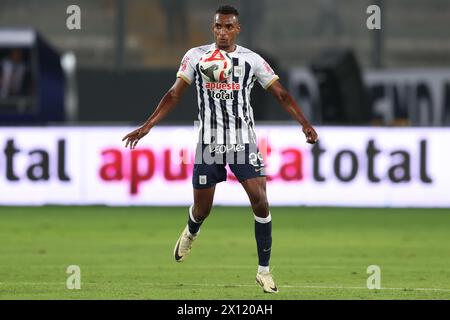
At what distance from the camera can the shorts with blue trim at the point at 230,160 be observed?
10.0 metres

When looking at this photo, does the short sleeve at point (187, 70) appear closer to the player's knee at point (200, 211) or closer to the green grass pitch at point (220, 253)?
the player's knee at point (200, 211)

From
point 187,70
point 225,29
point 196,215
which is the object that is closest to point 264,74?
point 225,29

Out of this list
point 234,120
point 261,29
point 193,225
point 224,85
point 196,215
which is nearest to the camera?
point 224,85

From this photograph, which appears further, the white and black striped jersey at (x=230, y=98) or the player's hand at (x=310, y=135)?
the white and black striped jersey at (x=230, y=98)

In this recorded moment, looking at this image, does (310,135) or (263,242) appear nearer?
(310,135)

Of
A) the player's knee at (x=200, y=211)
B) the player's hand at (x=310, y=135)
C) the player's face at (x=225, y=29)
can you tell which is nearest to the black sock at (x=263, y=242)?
the player's knee at (x=200, y=211)

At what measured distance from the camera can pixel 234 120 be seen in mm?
10047

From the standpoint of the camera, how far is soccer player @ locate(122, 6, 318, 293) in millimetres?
9977

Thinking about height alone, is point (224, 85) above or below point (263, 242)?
above

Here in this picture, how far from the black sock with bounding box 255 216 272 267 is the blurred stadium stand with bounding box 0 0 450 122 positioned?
2808 centimetres

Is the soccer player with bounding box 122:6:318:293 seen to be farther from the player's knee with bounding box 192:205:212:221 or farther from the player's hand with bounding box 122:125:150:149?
the player's knee with bounding box 192:205:212:221

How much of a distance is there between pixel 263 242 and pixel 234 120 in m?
0.98

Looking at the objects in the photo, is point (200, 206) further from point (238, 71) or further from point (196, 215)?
point (238, 71)

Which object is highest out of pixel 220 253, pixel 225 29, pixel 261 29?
pixel 261 29
